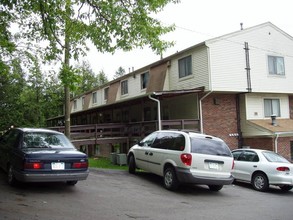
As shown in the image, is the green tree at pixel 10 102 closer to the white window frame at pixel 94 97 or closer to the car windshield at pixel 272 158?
the white window frame at pixel 94 97

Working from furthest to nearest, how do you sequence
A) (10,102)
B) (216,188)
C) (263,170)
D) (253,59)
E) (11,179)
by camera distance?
(10,102)
(253,59)
(263,170)
(216,188)
(11,179)

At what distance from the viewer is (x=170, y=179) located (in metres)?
9.80

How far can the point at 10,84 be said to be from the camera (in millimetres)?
26125

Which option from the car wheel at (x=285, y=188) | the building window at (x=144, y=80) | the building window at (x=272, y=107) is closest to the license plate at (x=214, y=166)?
the car wheel at (x=285, y=188)

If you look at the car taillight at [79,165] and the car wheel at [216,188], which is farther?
the car wheel at [216,188]

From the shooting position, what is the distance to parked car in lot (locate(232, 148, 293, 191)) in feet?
38.4

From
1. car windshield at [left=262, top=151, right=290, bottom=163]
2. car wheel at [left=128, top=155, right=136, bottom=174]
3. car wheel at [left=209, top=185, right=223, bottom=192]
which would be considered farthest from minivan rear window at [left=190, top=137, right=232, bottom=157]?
car wheel at [left=128, top=155, right=136, bottom=174]

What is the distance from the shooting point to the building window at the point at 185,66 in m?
19.6

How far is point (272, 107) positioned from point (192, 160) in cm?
1403

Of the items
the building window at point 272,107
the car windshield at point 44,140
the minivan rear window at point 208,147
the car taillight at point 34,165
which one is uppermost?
the building window at point 272,107

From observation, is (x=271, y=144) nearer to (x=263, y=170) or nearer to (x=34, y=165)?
(x=263, y=170)

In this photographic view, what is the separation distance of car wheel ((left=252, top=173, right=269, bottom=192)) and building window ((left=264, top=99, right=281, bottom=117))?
963 centimetres

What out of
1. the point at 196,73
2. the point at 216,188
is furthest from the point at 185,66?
the point at 216,188

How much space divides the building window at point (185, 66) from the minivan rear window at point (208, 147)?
33.1ft
